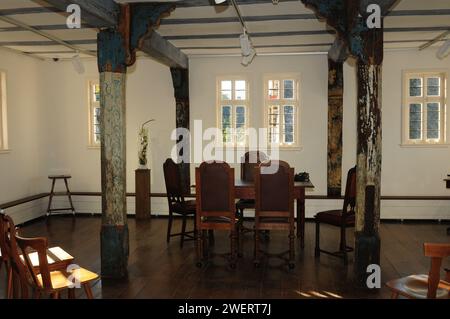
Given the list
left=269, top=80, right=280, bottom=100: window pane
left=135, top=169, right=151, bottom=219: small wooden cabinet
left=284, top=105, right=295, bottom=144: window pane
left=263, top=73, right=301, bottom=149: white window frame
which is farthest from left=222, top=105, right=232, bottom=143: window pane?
left=135, top=169, right=151, bottom=219: small wooden cabinet

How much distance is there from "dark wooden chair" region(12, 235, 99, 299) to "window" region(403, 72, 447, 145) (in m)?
6.38

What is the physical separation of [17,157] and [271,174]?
4982 mm

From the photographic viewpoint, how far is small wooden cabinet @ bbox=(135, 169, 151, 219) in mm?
8117

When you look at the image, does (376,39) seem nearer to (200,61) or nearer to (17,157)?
(200,61)

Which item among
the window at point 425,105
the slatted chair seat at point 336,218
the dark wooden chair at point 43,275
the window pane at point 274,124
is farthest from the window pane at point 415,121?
the dark wooden chair at point 43,275

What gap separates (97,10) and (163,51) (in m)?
2.45

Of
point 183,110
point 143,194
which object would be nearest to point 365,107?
point 183,110

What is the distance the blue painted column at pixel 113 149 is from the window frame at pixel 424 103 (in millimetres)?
5238

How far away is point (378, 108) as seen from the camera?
4426 mm

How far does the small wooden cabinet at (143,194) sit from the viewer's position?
320 inches

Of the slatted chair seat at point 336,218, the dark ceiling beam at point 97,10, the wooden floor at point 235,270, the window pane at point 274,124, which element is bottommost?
the wooden floor at point 235,270

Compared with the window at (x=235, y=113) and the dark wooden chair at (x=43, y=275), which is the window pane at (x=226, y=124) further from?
the dark wooden chair at (x=43, y=275)
